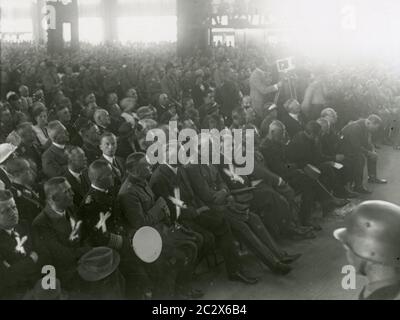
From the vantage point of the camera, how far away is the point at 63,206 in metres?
3.98

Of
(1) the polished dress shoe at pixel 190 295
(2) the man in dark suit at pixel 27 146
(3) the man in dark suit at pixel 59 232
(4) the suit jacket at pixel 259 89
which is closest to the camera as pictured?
(3) the man in dark suit at pixel 59 232

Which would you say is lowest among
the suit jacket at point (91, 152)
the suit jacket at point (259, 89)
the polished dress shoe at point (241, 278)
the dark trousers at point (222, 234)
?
the polished dress shoe at point (241, 278)

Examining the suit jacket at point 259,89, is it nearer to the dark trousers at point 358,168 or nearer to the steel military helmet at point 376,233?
the dark trousers at point 358,168

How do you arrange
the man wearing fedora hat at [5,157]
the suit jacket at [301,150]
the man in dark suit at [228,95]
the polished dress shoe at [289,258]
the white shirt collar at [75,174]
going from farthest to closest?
the man in dark suit at [228,95] < the suit jacket at [301,150] < the polished dress shoe at [289,258] < the white shirt collar at [75,174] < the man wearing fedora hat at [5,157]

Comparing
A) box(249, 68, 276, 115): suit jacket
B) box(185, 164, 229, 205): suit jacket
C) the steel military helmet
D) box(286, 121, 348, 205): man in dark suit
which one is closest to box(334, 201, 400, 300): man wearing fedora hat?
the steel military helmet

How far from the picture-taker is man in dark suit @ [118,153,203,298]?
4.42 m

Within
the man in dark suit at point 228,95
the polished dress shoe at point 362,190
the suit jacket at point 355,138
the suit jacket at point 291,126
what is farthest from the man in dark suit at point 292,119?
the man in dark suit at point 228,95

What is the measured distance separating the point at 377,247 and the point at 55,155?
3.77m

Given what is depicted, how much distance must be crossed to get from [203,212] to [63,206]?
1496 millimetres

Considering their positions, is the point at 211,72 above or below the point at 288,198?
above

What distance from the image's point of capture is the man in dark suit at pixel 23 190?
4.49 m

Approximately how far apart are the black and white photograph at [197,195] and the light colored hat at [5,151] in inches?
0.9
